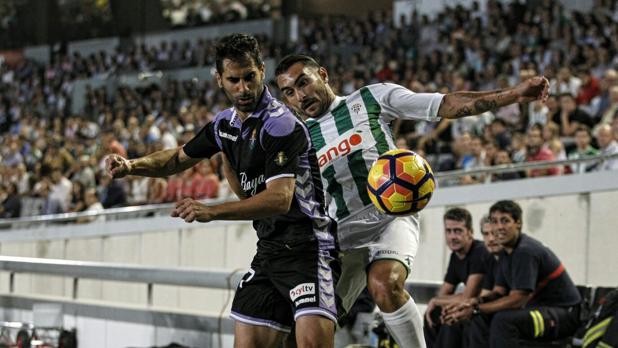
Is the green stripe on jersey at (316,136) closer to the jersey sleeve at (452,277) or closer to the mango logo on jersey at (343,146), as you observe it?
the mango logo on jersey at (343,146)

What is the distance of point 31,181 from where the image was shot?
20.8 metres

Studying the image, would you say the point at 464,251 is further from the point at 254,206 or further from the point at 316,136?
the point at 254,206

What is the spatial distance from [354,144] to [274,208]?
1493 mm

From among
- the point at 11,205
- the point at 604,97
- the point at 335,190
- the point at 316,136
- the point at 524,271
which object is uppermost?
the point at 604,97

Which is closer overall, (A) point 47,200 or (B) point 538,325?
(B) point 538,325

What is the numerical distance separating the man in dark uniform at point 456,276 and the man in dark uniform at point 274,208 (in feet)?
7.64

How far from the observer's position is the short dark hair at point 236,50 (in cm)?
569

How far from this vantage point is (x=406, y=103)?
6719 millimetres

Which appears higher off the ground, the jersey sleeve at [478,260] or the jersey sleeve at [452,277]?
the jersey sleeve at [478,260]

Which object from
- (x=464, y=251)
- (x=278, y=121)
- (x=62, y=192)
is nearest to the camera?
(x=278, y=121)

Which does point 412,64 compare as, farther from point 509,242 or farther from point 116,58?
point 116,58

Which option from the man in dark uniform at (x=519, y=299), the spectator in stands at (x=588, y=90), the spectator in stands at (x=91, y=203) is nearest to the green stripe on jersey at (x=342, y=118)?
the man in dark uniform at (x=519, y=299)

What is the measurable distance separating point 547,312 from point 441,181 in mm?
5051

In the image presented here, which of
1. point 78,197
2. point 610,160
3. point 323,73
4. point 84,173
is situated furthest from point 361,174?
point 84,173
